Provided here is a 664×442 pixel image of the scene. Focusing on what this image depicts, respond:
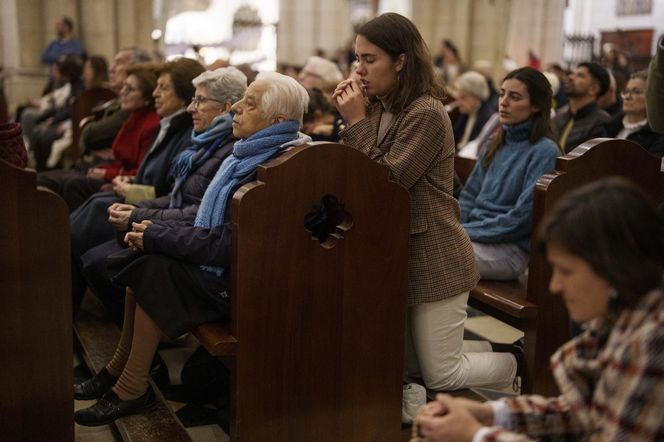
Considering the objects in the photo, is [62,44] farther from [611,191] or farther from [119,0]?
[611,191]

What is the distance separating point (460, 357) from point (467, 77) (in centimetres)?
346

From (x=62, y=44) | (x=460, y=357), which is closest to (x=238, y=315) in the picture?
(x=460, y=357)

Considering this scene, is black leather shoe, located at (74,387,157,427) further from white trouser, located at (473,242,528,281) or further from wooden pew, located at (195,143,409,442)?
white trouser, located at (473,242,528,281)

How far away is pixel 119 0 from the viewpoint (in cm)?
1034

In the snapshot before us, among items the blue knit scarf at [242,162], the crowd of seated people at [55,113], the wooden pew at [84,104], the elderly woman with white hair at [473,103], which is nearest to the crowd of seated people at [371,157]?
the blue knit scarf at [242,162]

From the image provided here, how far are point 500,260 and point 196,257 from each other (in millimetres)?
1351

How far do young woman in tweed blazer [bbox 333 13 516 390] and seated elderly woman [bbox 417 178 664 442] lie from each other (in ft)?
3.83

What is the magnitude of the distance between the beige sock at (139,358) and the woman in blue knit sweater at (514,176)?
139cm

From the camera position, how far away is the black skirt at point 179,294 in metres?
2.57

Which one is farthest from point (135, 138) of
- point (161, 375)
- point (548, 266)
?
point (548, 266)

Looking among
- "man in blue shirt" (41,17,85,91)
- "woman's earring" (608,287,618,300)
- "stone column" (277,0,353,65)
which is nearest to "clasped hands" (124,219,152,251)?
"woman's earring" (608,287,618,300)

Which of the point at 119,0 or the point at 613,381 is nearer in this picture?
the point at 613,381

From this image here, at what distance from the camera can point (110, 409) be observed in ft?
9.04

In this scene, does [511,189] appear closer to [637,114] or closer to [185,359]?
[637,114]
